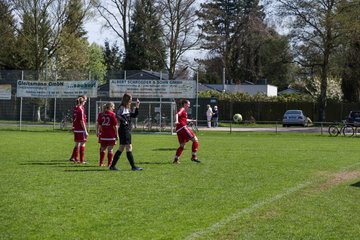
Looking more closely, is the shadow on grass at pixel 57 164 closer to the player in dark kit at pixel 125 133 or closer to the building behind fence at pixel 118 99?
the player in dark kit at pixel 125 133

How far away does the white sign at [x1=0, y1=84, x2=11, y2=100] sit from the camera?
38.3 metres

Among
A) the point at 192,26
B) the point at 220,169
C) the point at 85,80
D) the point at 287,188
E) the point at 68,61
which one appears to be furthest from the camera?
the point at 68,61

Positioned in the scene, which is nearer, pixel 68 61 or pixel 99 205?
pixel 99 205

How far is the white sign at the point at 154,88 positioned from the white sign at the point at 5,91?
24.8ft

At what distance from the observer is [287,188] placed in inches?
416

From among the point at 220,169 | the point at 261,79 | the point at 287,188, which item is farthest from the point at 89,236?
the point at 261,79

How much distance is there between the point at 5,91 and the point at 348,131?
22638mm

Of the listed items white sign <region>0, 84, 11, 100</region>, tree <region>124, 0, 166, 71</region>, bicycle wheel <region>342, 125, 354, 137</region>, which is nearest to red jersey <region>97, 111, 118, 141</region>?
bicycle wheel <region>342, 125, 354, 137</region>

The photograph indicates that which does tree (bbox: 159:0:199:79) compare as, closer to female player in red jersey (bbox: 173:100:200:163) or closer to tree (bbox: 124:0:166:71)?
tree (bbox: 124:0:166:71)

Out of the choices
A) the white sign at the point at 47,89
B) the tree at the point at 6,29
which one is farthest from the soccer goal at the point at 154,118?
the tree at the point at 6,29

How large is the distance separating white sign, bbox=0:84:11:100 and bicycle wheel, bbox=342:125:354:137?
870 inches

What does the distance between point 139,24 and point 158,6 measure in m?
5.91

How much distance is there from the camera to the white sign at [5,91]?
38344 millimetres

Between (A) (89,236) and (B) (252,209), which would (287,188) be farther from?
(A) (89,236)
